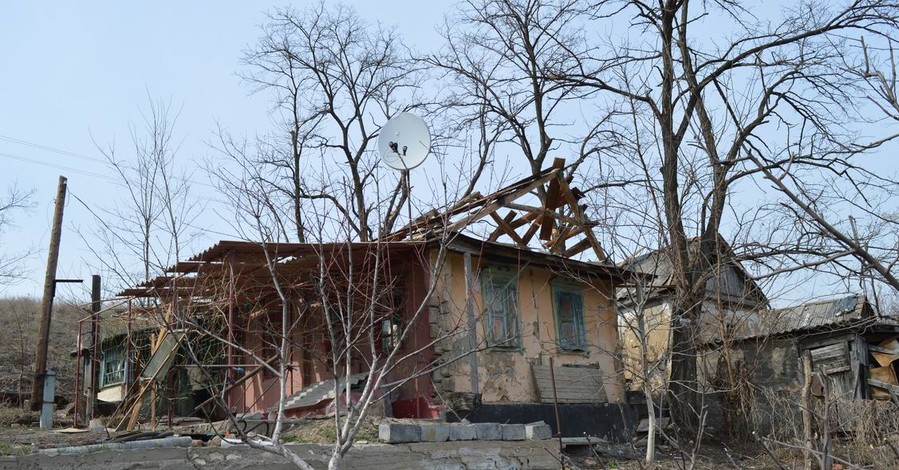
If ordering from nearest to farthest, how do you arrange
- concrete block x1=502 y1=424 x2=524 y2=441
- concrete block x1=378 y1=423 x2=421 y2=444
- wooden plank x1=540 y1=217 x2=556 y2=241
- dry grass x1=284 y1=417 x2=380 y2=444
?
concrete block x1=378 y1=423 x2=421 y2=444
dry grass x1=284 y1=417 x2=380 y2=444
concrete block x1=502 y1=424 x2=524 y2=441
wooden plank x1=540 y1=217 x2=556 y2=241

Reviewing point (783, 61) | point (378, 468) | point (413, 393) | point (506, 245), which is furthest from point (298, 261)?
point (783, 61)

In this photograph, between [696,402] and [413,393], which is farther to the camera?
[696,402]

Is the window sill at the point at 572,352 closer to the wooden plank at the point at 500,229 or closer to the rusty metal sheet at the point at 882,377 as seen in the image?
the wooden plank at the point at 500,229

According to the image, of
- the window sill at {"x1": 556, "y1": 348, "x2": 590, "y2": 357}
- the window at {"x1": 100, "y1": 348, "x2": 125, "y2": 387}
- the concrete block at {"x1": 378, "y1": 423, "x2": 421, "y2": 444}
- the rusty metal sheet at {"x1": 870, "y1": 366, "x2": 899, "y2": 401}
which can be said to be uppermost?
the window at {"x1": 100, "y1": 348, "x2": 125, "y2": 387}

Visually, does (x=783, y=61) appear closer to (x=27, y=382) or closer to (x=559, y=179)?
(x=559, y=179)

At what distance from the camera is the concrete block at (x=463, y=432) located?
927 centimetres

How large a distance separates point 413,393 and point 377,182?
20.4 feet

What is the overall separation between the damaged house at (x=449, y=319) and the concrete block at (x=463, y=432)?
1792 mm

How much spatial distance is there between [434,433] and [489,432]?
2.80 feet

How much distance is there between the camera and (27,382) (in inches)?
803

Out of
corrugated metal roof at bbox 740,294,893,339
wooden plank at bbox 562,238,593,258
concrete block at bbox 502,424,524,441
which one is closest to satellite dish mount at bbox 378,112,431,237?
concrete block at bbox 502,424,524,441

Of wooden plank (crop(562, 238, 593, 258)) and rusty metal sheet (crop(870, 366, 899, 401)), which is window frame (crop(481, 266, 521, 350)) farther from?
rusty metal sheet (crop(870, 366, 899, 401))

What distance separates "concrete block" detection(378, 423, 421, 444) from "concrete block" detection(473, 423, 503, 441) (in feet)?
2.86

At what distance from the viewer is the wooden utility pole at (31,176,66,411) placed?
51.5 feet
